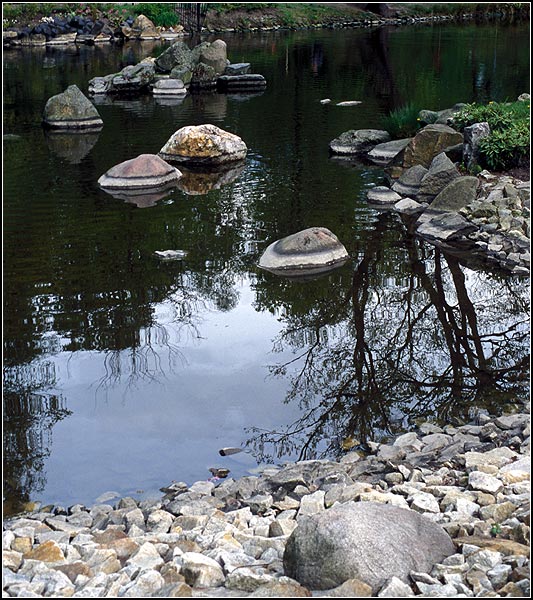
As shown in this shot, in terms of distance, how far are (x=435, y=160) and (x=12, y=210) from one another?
8233 millimetres

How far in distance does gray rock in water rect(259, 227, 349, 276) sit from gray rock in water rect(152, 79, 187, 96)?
1887cm

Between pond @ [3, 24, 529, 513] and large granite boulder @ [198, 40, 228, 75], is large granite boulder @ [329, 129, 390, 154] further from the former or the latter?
large granite boulder @ [198, 40, 228, 75]

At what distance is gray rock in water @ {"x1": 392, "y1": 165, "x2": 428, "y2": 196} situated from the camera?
661 inches

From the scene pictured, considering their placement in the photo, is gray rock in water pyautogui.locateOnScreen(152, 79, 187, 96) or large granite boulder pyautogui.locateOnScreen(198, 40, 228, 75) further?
large granite boulder pyautogui.locateOnScreen(198, 40, 228, 75)

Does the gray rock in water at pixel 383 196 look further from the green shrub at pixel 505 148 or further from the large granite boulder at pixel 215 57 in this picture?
the large granite boulder at pixel 215 57

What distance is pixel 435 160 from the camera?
16672 millimetres

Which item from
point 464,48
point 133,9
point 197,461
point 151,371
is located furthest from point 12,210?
point 133,9

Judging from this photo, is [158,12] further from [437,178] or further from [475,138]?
[437,178]

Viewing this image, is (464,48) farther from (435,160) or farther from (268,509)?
(268,509)

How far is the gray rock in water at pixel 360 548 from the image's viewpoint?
4.90 metres

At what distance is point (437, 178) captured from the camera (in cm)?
1619

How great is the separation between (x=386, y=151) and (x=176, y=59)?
618 inches

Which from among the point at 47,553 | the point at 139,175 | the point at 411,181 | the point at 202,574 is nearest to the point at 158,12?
the point at 139,175

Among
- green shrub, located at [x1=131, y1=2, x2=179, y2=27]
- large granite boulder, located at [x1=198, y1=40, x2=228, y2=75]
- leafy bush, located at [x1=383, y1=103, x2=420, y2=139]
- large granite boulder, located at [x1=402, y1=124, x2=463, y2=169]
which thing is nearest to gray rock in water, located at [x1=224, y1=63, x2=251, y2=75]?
large granite boulder, located at [x1=198, y1=40, x2=228, y2=75]
